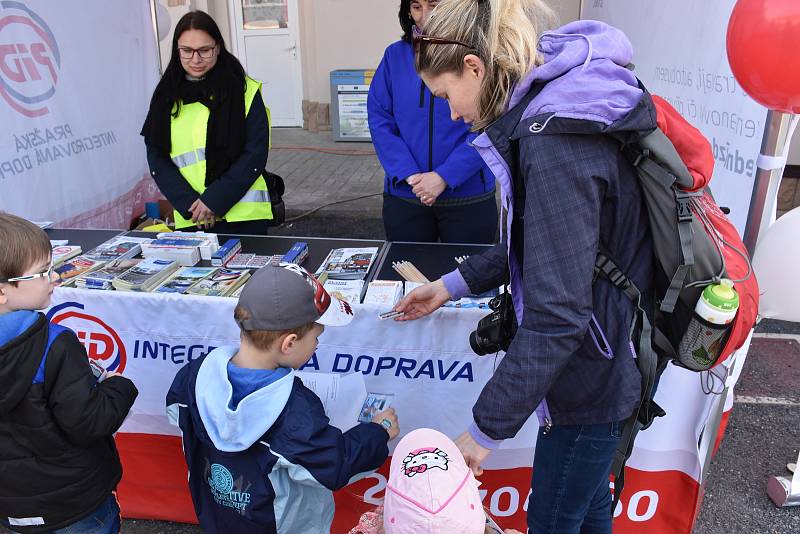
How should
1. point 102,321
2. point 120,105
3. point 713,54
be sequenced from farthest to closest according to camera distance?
point 120,105 → point 713,54 → point 102,321

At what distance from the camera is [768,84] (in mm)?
1738

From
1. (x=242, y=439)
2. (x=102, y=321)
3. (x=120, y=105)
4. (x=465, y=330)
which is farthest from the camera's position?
(x=120, y=105)

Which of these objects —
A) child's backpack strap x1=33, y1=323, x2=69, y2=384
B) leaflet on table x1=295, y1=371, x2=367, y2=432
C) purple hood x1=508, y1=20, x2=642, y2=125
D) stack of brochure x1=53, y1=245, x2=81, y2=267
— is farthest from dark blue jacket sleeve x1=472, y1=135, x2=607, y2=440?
stack of brochure x1=53, y1=245, x2=81, y2=267

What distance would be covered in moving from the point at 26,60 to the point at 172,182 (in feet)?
4.98

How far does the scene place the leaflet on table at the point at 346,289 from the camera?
6.54 feet

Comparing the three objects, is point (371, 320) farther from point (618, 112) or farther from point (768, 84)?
point (768, 84)

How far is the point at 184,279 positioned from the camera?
7.13ft

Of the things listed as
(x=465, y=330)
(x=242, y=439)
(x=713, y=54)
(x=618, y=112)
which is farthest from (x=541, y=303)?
(x=713, y=54)

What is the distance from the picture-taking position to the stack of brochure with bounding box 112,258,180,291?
208 cm

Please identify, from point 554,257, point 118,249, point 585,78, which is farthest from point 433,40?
point 118,249

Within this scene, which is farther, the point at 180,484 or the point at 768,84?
the point at 180,484

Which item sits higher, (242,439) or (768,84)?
(768,84)

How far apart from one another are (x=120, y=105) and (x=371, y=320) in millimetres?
3424

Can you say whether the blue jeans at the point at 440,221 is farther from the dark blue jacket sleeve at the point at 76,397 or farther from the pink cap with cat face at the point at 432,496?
the pink cap with cat face at the point at 432,496
